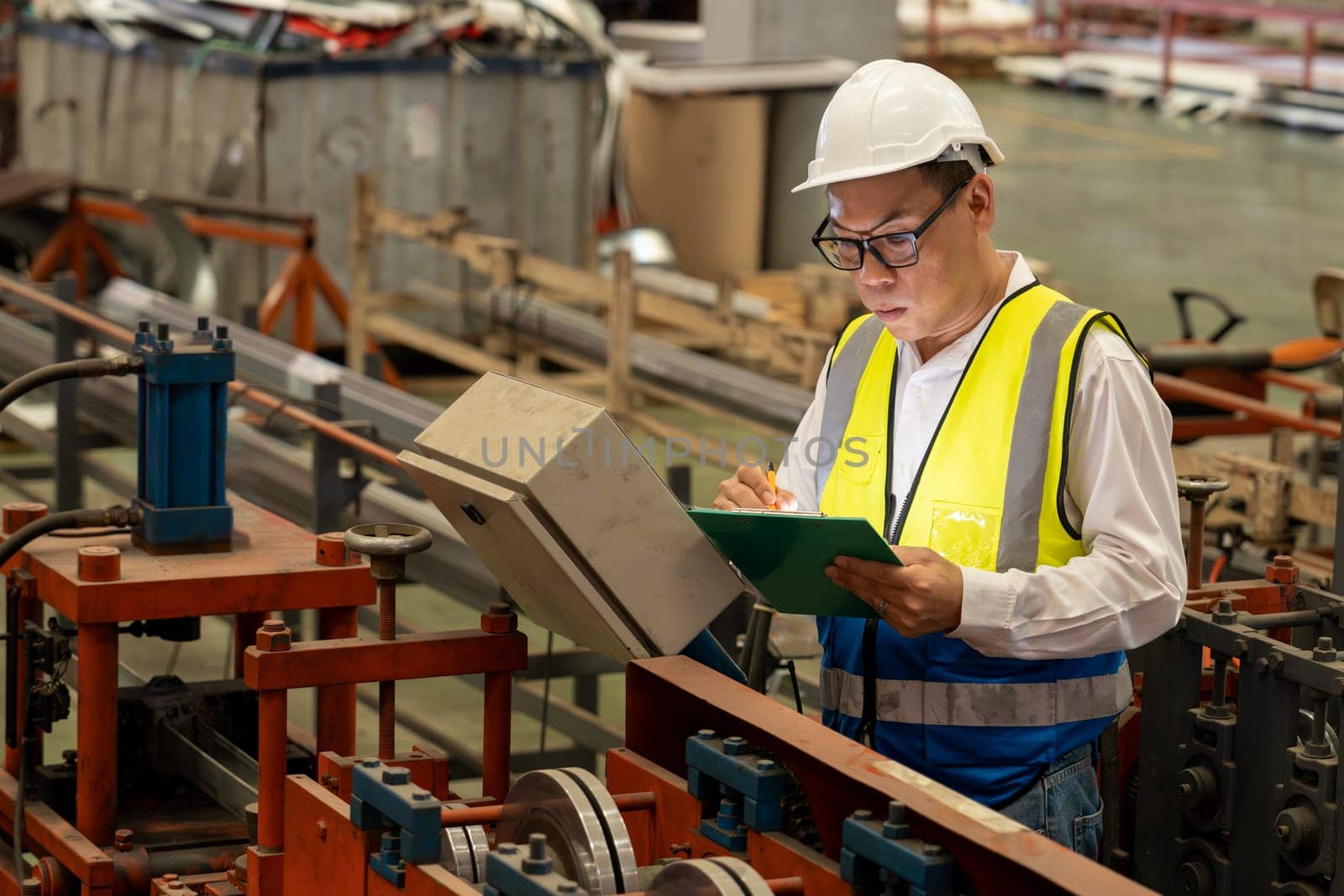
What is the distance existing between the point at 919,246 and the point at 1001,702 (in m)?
0.61

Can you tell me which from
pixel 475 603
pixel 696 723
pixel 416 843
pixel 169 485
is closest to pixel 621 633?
pixel 696 723

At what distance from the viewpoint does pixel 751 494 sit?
8.63ft

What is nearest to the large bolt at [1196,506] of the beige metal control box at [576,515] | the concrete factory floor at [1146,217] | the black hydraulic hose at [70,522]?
the beige metal control box at [576,515]

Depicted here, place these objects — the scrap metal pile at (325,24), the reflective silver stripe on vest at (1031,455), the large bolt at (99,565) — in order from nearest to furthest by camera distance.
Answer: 1. the reflective silver stripe on vest at (1031,455)
2. the large bolt at (99,565)
3. the scrap metal pile at (325,24)

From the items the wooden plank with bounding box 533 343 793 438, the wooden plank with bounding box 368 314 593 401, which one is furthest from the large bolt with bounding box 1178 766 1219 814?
the wooden plank with bounding box 368 314 593 401

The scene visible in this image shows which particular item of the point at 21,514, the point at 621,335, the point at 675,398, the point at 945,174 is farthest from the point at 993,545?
the point at 621,335

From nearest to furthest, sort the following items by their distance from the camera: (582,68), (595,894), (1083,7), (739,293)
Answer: (595,894)
(739,293)
(582,68)
(1083,7)

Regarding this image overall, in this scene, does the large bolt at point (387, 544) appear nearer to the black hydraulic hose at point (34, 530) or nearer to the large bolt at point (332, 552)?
the large bolt at point (332, 552)

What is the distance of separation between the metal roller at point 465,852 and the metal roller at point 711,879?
0.30m

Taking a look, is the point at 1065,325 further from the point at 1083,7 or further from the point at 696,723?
the point at 1083,7

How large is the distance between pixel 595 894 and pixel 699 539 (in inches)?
20.8

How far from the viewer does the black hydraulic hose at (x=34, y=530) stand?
3045 mm

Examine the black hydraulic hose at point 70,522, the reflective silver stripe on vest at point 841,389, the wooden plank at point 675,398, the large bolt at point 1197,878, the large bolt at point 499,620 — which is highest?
the reflective silver stripe on vest at point 841,389

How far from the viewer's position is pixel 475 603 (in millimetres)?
4352
